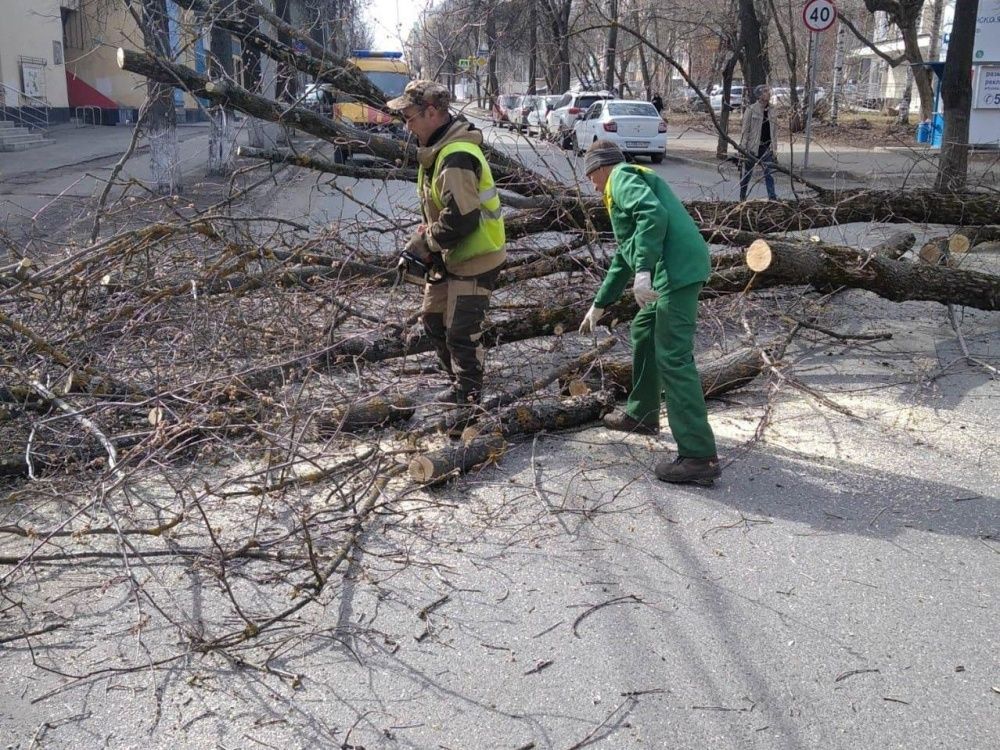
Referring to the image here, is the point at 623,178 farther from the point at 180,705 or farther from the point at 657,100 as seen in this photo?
the point at 657,100

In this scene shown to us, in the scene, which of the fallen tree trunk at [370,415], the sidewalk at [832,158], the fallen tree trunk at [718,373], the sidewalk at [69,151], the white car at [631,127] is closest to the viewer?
the fallen tree trunk at [370,415]

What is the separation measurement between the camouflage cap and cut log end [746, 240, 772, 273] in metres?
2.11

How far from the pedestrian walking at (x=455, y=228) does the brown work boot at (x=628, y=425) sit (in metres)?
0.73

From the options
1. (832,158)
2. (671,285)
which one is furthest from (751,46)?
(671,285)

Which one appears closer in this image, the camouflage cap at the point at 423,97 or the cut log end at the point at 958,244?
the camouflage cap at the point at 423,97

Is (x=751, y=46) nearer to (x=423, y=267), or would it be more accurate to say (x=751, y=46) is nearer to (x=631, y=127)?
(x=631, y=127)

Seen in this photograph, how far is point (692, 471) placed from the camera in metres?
4.49

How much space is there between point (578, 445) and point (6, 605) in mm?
2768

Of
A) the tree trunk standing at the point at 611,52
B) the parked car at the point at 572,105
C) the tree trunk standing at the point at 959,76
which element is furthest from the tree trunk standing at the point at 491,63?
the parked car at the point at 572,105

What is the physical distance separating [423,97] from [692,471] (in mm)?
2271

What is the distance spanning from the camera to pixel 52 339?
513 centimetres

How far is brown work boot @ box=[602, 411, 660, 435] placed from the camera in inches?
201

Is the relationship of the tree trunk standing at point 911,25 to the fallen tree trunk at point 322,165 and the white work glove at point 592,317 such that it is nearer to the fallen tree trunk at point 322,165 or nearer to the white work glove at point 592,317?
the fallen tree trunk at point 322,165

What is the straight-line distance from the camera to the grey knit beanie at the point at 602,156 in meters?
4.67
